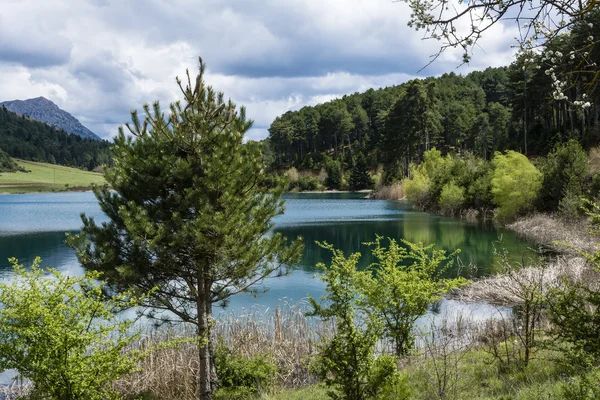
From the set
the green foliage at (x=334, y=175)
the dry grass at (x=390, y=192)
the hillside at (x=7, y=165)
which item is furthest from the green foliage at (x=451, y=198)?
the hillside at (x=7, y=165)

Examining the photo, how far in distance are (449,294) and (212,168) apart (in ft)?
38.0

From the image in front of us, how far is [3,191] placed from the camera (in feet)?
364

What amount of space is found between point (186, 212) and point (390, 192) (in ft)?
218

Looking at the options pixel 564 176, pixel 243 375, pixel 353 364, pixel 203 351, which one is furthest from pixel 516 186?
pixel 353 364

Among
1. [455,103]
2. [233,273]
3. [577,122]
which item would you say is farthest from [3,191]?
[233,273]

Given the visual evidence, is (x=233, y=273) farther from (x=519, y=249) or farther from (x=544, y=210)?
(x=544, y=210)

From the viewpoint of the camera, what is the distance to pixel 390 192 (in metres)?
73.9

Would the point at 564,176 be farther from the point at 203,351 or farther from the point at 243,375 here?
the point at 203,351

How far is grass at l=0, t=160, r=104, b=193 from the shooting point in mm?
117125

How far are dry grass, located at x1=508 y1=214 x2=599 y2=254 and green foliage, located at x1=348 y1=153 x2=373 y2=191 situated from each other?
66456 mm

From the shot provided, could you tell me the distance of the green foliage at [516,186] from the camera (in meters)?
33.4

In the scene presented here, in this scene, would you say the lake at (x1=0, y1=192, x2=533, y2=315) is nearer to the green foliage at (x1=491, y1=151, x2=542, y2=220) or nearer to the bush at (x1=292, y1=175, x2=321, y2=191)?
the green foliage at (x1=491, y1=151, x2=542, y2=220)

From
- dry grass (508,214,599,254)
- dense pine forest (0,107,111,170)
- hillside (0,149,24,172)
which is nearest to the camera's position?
dry grass (508,214,599,254)

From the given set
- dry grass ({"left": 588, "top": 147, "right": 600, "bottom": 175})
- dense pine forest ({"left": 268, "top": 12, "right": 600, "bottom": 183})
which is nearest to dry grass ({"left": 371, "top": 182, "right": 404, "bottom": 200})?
dense pine forest ({"left": 268, "top": 12, "right": 600, "bottom": 183})
